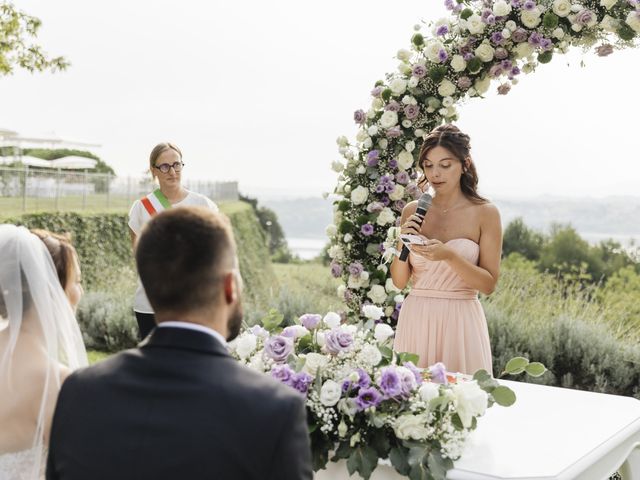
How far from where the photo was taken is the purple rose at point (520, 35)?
5223mm

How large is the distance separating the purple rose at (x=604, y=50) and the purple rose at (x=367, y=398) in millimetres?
3572

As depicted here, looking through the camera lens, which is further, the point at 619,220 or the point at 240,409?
the point at 619,220

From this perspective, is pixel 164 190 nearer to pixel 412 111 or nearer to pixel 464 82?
pixel 412 111

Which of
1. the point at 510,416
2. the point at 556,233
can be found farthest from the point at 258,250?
the point at 510,416

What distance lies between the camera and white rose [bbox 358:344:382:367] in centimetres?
267

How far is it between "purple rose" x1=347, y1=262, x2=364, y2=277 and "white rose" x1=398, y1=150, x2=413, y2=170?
792 millimetres

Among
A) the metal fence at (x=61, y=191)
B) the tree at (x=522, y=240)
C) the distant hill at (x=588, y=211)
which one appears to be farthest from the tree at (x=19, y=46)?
the distant hill at (x=588, y=211)

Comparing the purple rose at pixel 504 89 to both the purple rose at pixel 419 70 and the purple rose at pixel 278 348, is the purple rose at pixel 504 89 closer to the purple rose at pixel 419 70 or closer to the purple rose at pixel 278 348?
the purple rose at pixel 419 70

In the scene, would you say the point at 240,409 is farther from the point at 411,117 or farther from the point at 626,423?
the point at 411,117

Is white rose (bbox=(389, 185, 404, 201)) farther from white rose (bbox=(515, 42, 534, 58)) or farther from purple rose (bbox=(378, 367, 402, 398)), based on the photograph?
purple rose (bbox=(378, 367, 402, 398))

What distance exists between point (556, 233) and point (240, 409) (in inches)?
921

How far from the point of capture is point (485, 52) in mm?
5348

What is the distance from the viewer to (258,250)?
33719 millimetres

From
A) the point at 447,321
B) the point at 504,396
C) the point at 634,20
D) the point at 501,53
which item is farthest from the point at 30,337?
the point at 634,20
